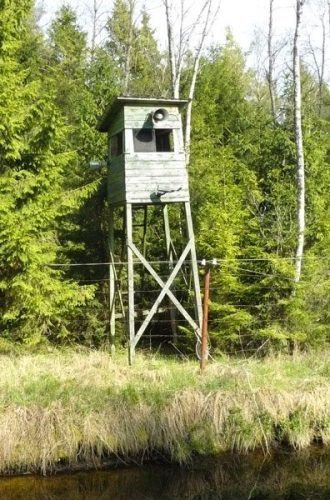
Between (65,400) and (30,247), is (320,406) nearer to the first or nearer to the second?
(65,400)

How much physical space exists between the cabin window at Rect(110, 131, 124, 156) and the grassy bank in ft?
16.8

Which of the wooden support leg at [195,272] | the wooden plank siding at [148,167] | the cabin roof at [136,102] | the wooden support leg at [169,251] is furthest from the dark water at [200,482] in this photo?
the cabin roof at [136,102]

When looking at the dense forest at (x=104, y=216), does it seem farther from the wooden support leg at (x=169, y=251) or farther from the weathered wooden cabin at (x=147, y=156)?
the weathered wooden cabin at (x=147, y=156)

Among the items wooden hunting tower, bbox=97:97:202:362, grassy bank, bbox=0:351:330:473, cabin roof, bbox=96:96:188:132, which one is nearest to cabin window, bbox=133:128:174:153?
A: wooden hunting tower, bbox=97:97:202:362

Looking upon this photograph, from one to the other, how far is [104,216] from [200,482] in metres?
7.83

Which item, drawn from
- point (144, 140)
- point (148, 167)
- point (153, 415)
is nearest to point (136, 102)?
point (144, 140)

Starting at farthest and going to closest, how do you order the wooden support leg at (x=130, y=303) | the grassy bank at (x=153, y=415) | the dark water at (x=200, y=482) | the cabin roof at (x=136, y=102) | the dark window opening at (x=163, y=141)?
1. the dark window opening at (x=163, y=141)
2. the cabin roof at (x=136, y=102)
3. the wooden support leg at (x=130, y=303)
4. the grassy bank at (x=153, y=415)
5. the dark water at (x=200, y=482)

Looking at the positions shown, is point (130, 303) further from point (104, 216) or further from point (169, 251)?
point (104, 216)

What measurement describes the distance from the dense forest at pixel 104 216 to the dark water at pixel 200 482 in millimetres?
3820

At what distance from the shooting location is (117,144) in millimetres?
12156

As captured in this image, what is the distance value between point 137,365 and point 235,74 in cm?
1500

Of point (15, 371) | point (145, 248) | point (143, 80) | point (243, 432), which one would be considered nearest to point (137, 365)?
point (15, 371)

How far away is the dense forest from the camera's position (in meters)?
11.1

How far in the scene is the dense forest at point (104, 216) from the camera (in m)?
11.1
